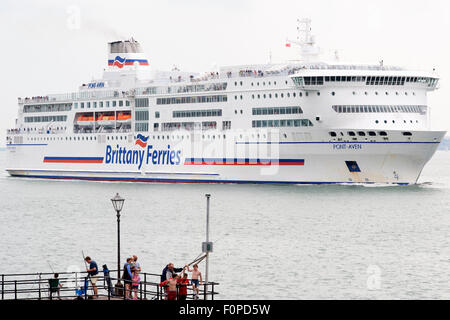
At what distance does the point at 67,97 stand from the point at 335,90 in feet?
95.5

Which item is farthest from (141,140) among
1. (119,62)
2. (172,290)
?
(172,290)

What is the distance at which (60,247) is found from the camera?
36156 mm

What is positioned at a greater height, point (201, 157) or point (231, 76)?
point (231, 76)

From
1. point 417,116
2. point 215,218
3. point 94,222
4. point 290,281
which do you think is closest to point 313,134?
point 417,116

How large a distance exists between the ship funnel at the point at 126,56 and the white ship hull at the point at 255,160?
774 cm

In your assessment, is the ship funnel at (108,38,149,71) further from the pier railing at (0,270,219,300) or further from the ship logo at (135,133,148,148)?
the pier railing at (0,270,219,300)

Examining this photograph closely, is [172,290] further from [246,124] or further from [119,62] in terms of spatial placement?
[119,62]

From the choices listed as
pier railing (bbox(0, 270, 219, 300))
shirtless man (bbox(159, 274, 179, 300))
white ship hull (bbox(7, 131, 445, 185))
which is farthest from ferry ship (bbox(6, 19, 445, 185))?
shirtless man (bbox(159, 274, 179, 300))

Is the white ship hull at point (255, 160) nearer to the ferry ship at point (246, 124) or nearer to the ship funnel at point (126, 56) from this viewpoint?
the ferry ship at point (246, 124)

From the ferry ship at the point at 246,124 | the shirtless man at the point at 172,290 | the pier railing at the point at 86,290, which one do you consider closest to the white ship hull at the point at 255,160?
the ferry ship at the point at 246,124

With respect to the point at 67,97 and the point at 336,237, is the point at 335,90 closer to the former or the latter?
the point at 336,237

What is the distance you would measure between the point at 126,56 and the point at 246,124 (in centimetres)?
1844

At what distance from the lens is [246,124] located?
203 feet
